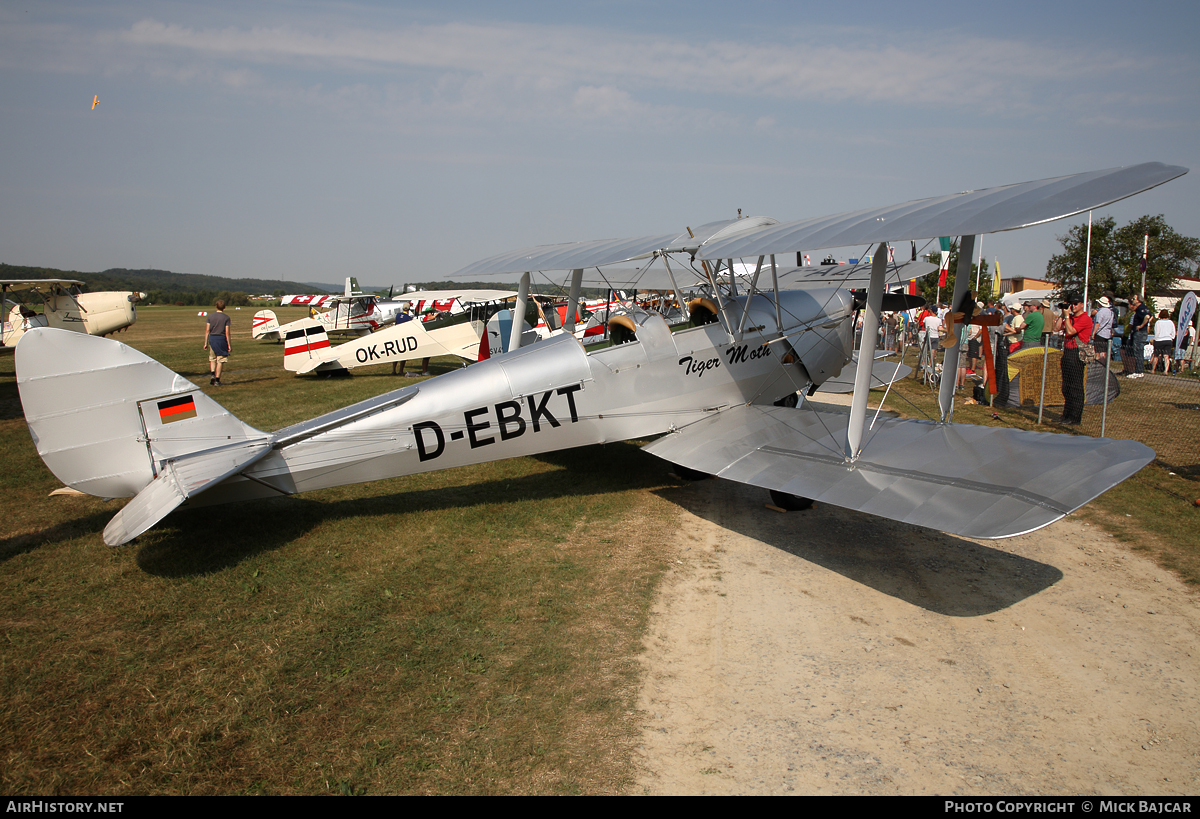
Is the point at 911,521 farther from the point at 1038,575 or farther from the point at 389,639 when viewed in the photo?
the point at 389,639

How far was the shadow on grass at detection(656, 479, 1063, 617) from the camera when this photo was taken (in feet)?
14.4

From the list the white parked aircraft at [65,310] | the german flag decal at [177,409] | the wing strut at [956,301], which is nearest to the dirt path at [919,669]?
the wing strut at [956,301]

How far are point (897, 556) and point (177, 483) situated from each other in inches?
206

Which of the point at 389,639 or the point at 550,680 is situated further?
the point at 389,639

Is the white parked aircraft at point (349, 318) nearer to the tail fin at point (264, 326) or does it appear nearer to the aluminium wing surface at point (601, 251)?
the tail fin at point (264, 326)

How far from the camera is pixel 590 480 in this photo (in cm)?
688

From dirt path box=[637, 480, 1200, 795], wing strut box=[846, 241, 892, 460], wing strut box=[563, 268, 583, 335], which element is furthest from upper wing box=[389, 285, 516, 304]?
dirt path box=[637, 480, 1200, 795]

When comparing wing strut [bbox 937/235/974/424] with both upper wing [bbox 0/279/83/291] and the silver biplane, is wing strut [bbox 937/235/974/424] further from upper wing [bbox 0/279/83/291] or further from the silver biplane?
upper wing [bbox 0/279/83/291]

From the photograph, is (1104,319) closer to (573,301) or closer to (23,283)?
(573,301)

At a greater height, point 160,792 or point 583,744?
point 160,792

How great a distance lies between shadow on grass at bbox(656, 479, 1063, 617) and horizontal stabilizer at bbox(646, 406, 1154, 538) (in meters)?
0.69

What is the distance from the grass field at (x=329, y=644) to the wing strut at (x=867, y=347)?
173 centimetres
